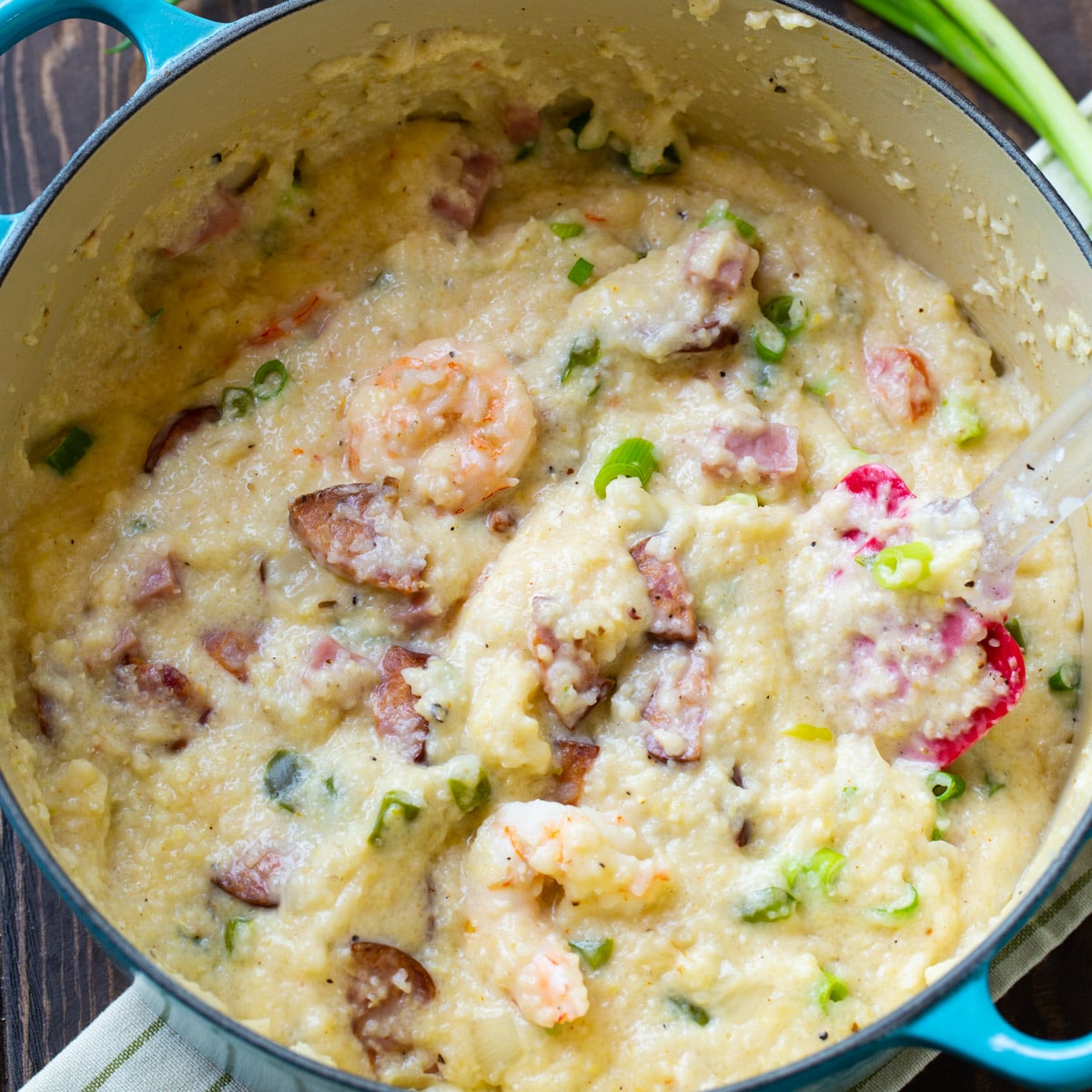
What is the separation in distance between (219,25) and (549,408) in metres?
1.00

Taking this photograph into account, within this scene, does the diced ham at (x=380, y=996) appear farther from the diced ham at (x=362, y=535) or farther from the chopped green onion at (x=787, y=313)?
the chopped green onion at (x=787, y=313)

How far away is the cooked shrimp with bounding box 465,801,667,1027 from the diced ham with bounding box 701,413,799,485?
0.76 metres

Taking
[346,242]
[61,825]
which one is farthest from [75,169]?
[61,825]

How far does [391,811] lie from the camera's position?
2340 millimetres

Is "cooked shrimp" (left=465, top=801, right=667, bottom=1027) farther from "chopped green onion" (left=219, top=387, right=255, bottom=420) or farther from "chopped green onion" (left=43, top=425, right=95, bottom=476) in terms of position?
"chopped green onion" (left=43, top=425, right=95, bottom=476)

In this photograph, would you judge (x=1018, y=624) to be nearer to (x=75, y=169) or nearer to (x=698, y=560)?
(x=698, y=560)

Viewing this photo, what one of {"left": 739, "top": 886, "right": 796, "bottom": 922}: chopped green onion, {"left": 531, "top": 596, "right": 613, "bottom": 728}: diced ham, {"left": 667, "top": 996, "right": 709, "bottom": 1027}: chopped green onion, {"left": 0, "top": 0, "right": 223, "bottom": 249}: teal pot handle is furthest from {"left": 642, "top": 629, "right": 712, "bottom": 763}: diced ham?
{"left": 0, "top": 0, "right": 223, "bottom": 249}: teal pot handle

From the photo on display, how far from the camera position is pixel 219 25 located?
2.45m

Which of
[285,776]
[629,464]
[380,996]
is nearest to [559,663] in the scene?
[629,464]

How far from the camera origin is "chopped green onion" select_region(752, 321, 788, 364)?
2.76 m

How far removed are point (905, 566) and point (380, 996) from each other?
4.13ft

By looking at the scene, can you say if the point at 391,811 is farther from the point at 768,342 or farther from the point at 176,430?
the point at 768,342

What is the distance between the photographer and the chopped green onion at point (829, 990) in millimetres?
2281

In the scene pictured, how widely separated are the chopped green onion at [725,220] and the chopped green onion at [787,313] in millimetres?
160
